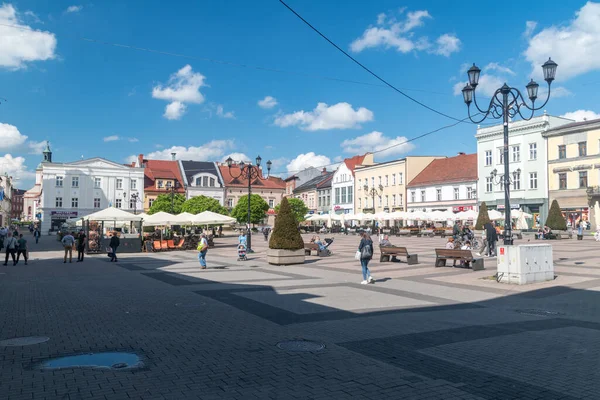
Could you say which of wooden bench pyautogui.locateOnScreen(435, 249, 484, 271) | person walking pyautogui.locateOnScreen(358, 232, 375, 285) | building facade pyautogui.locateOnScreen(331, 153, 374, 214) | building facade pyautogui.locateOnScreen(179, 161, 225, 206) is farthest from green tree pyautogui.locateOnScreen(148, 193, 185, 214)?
person walking pyautogui.locateOnScreen(358, 232, 375, 285)

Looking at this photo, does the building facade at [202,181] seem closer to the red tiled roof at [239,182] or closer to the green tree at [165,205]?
the red tiled roof at [239,182]

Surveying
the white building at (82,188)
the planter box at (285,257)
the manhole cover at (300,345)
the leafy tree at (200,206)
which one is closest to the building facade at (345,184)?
the leafy tree at (200,206)

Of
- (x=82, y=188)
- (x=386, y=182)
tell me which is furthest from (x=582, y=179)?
(x=82, y=188)

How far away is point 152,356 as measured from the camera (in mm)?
6445

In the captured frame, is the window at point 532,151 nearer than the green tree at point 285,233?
No

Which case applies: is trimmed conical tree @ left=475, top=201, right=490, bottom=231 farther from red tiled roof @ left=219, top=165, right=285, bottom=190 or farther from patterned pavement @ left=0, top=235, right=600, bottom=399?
red tiled roof @ left=219, top=165, right=285, bottom=190

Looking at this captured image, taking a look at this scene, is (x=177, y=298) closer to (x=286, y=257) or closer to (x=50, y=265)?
(x=286, y=257)

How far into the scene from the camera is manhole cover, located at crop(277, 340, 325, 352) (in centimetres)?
692

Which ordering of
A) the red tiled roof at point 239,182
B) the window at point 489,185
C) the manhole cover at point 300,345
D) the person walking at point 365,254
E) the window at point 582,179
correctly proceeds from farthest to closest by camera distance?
the red tiled roof at point 239,182 < the window at point 489,185 < the window at point 582,179 < the person walking at point 365,254 < the manhole cover at point 300,345

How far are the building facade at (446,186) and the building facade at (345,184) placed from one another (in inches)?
558

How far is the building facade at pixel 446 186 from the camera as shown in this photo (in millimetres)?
60812

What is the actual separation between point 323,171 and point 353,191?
2281cm

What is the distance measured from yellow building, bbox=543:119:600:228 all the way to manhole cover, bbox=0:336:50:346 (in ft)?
168

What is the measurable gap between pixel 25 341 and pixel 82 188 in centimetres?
6974
